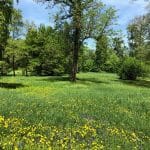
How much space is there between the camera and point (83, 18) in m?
48.8

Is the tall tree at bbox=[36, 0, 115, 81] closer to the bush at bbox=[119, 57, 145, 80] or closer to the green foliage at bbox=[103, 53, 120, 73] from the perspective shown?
the bush at bbox=[119, 57, 145, 80]

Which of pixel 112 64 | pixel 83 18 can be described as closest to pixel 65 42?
pixel 83 18

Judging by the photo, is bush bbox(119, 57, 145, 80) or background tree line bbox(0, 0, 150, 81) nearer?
background tree line bbox(0, 0, 150, 81)

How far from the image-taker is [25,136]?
1074cm

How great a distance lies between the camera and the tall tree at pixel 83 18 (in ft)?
157

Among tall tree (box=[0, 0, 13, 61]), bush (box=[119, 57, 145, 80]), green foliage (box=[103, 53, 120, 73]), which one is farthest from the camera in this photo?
green foliage (box=[103, 53, 120, 73])

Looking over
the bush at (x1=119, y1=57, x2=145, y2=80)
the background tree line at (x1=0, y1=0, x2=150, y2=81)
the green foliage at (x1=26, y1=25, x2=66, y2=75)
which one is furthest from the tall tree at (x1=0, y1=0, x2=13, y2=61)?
the green foliage at (x1=26, y1=25, x2=66, y2=75)

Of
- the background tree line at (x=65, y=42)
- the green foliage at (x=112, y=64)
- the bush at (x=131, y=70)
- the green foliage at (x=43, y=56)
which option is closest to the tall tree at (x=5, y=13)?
the background tree line at (x=65, y=42)

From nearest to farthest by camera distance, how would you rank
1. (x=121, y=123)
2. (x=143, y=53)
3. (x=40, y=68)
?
(x=121, y=123)
(x=143, y=53)
(x=40, y=68)

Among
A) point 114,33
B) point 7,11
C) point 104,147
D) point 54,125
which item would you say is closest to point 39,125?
point 54,125

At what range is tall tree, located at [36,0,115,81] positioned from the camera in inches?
1886

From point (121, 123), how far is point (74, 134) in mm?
3692

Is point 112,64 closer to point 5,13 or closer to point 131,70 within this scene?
point 131,70

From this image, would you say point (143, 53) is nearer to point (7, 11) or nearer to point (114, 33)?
point (114, 33)
